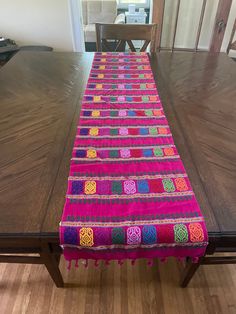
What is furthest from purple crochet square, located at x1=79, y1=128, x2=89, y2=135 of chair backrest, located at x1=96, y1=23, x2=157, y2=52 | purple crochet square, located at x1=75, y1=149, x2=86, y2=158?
chair backrest, located at x1=96, y1=23, x2=157, y2=52

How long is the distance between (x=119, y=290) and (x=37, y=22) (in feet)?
10.2

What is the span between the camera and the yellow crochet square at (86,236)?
22.9 inches

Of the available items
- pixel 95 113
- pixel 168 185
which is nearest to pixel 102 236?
pixel 168 185

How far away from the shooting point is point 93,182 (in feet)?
2.30

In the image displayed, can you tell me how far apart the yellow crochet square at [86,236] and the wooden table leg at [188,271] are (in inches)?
19.9

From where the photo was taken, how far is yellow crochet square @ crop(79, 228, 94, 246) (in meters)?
0.58

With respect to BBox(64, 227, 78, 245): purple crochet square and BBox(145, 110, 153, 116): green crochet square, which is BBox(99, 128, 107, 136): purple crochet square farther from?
BBox(64, 227, 78, 245): purple crochet square

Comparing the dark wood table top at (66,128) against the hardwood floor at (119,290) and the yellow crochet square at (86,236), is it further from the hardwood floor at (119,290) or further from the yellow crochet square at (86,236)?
the hardwood floor at (119,290)

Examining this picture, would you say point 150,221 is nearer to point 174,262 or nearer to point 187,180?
point 187,180

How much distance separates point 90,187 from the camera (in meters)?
0.68

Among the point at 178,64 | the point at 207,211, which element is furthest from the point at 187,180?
the point at 178,64

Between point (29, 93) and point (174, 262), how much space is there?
123cm

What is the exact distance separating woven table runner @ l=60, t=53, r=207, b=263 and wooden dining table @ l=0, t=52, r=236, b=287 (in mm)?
39

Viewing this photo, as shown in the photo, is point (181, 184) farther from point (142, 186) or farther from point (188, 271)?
point (188, 271)
